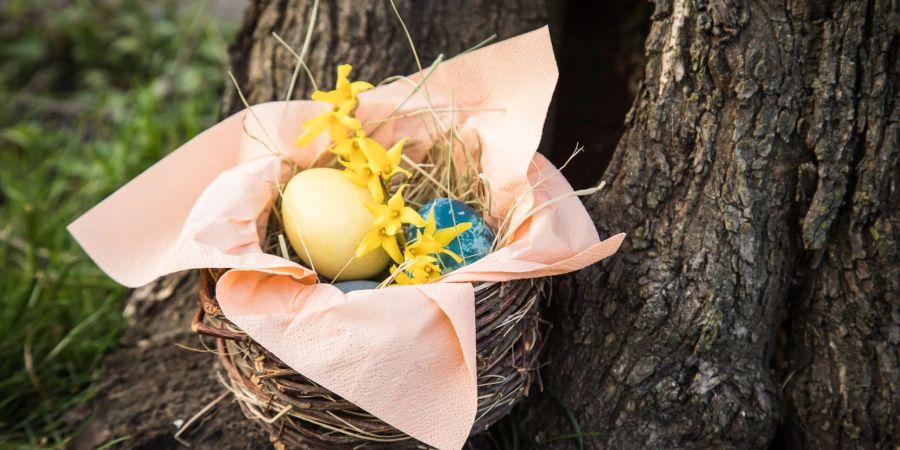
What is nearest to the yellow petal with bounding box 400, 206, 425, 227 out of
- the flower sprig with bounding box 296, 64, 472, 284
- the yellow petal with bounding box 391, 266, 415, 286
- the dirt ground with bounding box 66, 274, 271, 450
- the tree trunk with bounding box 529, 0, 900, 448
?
the flower sprig with bounding box 296, 64, 472, 284

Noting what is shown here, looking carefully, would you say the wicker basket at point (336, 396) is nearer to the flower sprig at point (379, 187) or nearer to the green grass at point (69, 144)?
the flower sprig at point (379, 187)

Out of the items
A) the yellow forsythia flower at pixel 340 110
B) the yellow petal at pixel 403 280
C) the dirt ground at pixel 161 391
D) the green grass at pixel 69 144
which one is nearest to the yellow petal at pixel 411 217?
the yellow petal at pixel 403 280

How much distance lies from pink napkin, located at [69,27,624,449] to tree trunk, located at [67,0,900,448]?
0.80ft

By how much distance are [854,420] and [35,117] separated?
3.33m

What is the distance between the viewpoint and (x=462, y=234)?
5.32 feet

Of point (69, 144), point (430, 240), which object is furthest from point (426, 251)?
point (69, 144)

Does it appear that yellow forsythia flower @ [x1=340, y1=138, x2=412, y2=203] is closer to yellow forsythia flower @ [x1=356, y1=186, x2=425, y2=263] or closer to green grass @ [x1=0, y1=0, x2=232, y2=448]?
yellow forsythia flower @ [x1=356, y1=186, x2=425, y2=263]

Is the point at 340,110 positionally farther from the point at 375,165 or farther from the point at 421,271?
the point at 421,271

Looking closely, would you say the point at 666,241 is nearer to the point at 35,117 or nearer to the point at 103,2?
the point at 35,117

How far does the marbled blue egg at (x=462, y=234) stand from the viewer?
5.28 ft

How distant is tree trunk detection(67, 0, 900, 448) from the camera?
158cm

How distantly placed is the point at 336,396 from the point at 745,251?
897 millimetres

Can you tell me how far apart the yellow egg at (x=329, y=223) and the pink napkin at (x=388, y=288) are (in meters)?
0.07

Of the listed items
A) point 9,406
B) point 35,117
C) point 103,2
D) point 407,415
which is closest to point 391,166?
point 407,415
